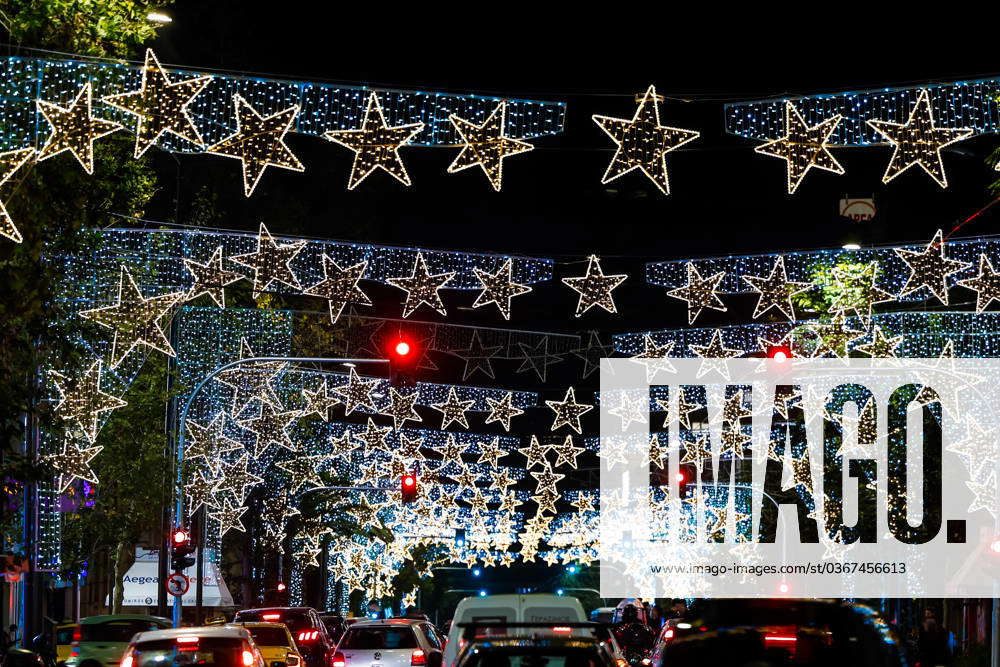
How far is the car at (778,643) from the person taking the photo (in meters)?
11.3

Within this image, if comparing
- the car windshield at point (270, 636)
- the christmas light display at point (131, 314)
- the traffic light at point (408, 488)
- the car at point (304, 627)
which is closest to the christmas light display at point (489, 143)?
the christmas light display at point (131, 314)

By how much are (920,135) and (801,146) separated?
1.32 metres

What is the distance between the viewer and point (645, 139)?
56.7 ft

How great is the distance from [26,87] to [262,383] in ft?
77.4

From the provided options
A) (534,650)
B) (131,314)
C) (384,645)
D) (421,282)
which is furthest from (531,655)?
(131,314)

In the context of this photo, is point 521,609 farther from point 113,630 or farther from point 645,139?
point 113,630

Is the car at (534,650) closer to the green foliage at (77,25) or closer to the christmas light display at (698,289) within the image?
the green foliage at (77,25)

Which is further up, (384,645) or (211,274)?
(211,274)

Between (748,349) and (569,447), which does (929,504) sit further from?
(569,447)

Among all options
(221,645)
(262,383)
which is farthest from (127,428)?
(221,645)

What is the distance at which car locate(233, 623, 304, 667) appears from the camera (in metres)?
26.5

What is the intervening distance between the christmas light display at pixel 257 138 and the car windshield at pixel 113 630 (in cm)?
1315

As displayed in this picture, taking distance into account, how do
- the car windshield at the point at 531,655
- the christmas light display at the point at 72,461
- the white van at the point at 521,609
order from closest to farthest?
the car windshield at the point at 531,655 → the white van at the point at 521,609 → the christmas light display at the point at 72,461

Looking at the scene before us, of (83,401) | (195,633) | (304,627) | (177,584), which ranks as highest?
(83,401)
